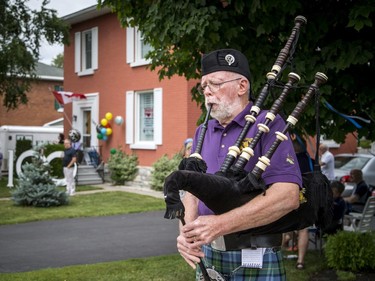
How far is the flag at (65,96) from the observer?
20.0m

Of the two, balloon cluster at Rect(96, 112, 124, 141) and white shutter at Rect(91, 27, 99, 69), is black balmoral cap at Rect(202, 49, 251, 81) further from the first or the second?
white shutter at Rect(91, 27, 99, 69)

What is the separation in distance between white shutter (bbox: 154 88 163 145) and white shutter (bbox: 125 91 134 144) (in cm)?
135

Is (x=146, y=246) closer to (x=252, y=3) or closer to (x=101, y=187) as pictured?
(x=252, y=3)

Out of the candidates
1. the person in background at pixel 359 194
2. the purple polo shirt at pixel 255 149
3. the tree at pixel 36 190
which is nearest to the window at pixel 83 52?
the tree at pixel 36 190

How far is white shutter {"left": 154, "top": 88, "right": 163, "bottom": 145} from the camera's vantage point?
56.6 feet

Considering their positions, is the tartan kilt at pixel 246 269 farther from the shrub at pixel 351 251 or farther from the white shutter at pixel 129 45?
the white shutter at pixel 129 45

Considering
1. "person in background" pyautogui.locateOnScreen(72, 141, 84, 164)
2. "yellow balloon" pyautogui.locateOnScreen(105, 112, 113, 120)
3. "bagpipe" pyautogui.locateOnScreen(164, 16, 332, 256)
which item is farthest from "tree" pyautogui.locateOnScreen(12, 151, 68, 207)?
"bagpipe" pyautogui.locateOnScreen(164, 16, 332, 256)

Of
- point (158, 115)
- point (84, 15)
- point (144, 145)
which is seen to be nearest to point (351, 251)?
point (158, 115)

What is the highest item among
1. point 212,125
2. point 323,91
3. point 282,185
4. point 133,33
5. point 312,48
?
point 133,33

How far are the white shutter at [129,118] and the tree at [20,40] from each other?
3506mm

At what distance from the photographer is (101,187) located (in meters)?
17.9

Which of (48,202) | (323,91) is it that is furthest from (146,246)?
(48,202)

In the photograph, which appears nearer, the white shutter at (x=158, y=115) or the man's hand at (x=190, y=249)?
the man's hand at (x=190, y=249)

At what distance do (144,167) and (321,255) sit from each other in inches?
429
